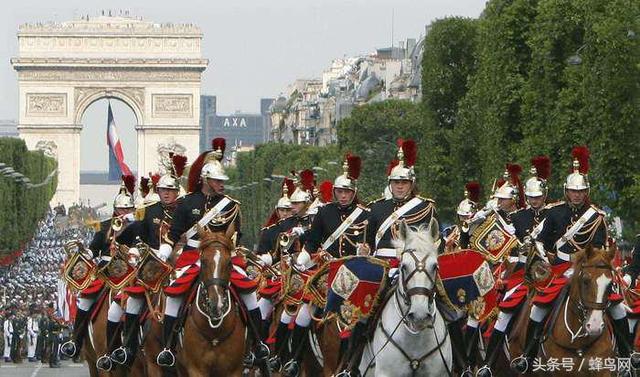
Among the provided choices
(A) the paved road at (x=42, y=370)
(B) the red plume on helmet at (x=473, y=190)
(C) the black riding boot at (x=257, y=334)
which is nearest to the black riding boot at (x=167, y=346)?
(C) the black riding boot at (x=257, y=334)

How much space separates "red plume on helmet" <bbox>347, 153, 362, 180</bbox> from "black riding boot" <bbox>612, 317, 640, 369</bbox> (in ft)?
8.39

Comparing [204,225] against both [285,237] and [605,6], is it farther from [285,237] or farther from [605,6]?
[605,6]

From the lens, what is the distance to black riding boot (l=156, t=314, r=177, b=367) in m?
17.4

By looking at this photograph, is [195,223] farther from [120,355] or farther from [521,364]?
[521,364]

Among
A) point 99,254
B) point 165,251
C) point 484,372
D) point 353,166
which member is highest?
point 353,166

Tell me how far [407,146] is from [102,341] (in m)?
4.75

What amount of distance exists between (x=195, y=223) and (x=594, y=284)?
332 cm

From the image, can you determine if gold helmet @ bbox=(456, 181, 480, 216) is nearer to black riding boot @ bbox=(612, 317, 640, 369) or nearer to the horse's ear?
black riding boot @ bbox=(612, 317, 640, 369)

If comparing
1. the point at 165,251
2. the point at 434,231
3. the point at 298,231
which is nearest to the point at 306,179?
the point at 298,231

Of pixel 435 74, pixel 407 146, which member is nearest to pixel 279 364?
pixel 407 146

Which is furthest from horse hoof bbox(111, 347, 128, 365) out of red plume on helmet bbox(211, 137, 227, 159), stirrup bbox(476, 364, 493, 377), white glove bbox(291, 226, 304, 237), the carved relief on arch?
the carved relief on arch

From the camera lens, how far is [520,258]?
18516 millimetres

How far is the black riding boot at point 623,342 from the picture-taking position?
672 inches

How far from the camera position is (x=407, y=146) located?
54.5 feet
